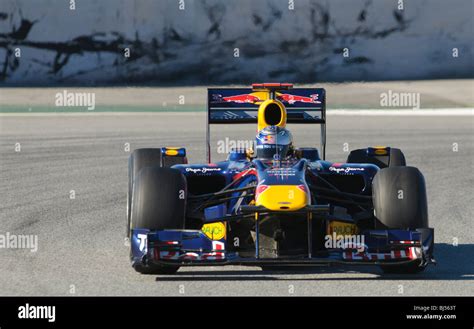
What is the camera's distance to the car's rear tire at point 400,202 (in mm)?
9898

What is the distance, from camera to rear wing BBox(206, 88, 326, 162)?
12.0 meters

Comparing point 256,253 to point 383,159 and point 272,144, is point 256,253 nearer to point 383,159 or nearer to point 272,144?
point 272,144

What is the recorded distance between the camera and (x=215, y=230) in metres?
10.1

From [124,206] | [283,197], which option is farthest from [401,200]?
[124,206]

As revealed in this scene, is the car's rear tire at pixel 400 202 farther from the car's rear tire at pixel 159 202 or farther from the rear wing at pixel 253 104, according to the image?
the rear wing at pixel 253 104

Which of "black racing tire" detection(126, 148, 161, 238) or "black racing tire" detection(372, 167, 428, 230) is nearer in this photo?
"black racing tire" detection(372, 167, 428, 230)

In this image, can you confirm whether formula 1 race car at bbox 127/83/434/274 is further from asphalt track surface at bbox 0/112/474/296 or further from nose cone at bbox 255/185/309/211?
asphalt track surface at bbox 0/112/474/296

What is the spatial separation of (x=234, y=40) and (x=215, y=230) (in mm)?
27734

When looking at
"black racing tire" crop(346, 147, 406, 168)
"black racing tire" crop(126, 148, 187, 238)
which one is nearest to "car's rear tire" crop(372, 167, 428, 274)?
"black racing tire" crop(346, 147, 406, 168)

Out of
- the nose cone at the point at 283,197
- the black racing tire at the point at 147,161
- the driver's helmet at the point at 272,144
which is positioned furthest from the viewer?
the black racing tire at the point at 147,161

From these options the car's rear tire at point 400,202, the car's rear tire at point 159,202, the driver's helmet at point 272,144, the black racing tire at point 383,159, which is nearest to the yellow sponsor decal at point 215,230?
the car's rear tire at point 159,202

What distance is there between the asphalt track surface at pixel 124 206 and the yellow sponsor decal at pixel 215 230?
0.90 feet

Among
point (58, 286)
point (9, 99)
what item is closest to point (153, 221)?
point (58, 286)

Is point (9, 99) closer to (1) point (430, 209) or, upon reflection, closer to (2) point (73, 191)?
(2) point (73, 191)
